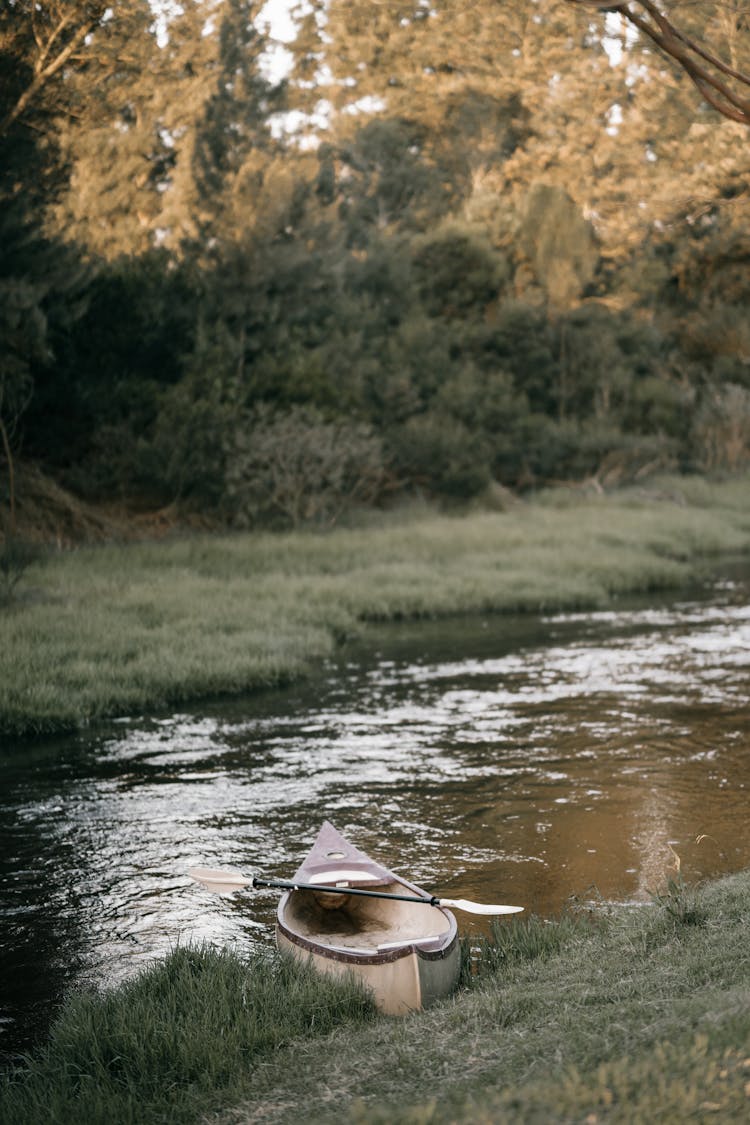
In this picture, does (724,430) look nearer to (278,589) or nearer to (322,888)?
(278,589)

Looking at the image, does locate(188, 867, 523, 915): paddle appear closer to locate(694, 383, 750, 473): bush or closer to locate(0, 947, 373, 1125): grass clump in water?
locate(0, 947, 373, 1125): grass clump in water

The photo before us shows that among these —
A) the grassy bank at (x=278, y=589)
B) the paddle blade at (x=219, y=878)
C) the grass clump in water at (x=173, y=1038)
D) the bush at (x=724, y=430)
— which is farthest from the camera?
the bush at (x=724, y=430)

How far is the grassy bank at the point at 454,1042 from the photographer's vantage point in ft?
12.0

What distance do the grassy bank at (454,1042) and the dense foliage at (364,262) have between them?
19.2ft

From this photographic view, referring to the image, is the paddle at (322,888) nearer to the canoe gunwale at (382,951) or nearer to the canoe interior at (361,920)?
the canoe interior at (361,920)

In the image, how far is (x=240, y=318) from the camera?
27656mm

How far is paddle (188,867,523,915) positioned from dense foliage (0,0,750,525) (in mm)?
5438

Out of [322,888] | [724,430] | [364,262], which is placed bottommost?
[322,888]

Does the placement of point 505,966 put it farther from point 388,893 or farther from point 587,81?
point 587,81

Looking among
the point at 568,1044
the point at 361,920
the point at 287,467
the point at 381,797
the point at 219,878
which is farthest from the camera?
the point at 287,467

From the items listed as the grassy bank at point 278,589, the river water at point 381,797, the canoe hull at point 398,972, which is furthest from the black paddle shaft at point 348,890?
the grassy bank at point 278,589

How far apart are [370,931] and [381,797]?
3353mm

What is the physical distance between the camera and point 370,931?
6.23 m

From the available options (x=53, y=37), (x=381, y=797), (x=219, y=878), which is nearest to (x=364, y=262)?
(x=53, y=37)
